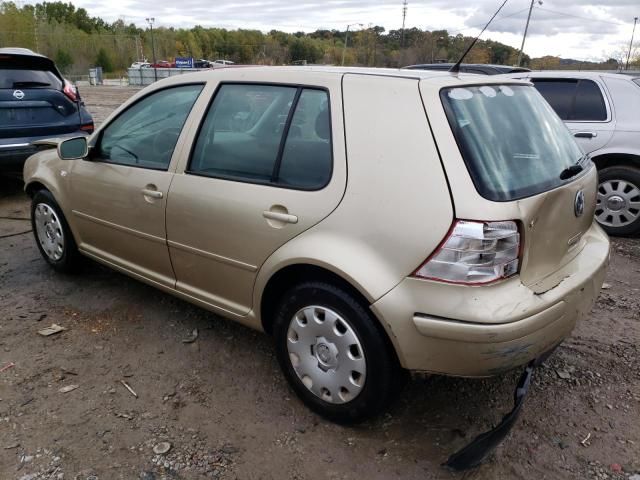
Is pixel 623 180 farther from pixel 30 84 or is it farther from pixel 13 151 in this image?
pixel 30 84

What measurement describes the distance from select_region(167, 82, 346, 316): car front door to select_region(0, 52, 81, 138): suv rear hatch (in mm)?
4239

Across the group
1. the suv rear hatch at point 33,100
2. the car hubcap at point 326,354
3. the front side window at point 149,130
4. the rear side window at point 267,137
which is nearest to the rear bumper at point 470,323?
the car hubcap at point 326,354

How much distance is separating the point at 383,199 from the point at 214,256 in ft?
3.65

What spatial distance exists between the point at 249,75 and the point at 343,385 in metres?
1.75

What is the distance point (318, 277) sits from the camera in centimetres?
248

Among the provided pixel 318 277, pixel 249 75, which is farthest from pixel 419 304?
pixel 249 75

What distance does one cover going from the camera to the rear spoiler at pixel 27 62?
6184 millimetres

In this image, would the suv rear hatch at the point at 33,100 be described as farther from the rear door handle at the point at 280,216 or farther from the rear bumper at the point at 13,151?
the rear door handle at the point at 280,216

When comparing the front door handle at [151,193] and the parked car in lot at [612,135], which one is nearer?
the front door handle at [151,193]

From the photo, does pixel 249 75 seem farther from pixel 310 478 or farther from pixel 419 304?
pixel 310 478

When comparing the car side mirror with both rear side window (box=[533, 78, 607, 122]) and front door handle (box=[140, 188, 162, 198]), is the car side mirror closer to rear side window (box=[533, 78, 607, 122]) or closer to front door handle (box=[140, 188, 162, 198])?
front door handle (box=[140, 188, 162, 198])

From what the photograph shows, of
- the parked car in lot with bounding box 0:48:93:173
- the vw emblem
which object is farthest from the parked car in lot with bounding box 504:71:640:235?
the parked car in lot with bounding box 0:48:93:173

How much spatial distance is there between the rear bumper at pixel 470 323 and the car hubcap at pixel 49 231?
3.05 metres

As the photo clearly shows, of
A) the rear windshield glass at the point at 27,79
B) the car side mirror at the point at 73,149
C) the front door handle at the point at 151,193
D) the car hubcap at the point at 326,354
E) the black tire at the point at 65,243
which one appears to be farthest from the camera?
the rear windshield glass at the point at 27,79
